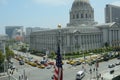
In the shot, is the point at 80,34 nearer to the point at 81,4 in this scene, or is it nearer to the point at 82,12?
the point at 82,12

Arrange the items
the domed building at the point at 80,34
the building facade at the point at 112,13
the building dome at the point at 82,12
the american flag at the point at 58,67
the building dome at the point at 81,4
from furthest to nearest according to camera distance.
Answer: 1. the building facade at the point at 112,13
2. the building dome at the point at 81,4
3. the building dome at the point at 82,12
4. the domed building at the point at 80,34
5. the american flag at the point at 58,67

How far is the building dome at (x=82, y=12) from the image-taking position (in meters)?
116

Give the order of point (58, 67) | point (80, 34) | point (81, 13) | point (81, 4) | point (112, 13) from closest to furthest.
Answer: point (58, 67), point (80, 34), point (81, 13), point (81, 4), point (112, 13)

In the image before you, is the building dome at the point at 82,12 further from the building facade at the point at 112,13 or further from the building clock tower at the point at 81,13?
the building facade at the point at 112,13

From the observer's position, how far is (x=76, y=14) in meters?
117

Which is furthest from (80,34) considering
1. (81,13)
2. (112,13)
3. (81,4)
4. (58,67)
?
(112,13)

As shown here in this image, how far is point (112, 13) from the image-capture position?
182 meters

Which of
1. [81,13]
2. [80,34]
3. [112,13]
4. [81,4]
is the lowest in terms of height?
[80,34]

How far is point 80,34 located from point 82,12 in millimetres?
18211

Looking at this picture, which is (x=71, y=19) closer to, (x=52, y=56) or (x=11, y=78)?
(x=52, y=56)

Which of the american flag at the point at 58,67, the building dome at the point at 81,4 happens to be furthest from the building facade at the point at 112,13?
the american flag at the point at 58,67

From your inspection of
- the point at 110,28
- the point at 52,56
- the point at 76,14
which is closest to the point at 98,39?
the point at 110,28

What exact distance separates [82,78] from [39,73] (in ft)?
36.9

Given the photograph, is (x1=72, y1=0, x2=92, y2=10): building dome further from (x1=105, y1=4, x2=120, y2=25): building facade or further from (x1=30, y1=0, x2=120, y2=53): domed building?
(x1=105, y1=4, x2=120, y2=25): building facade
